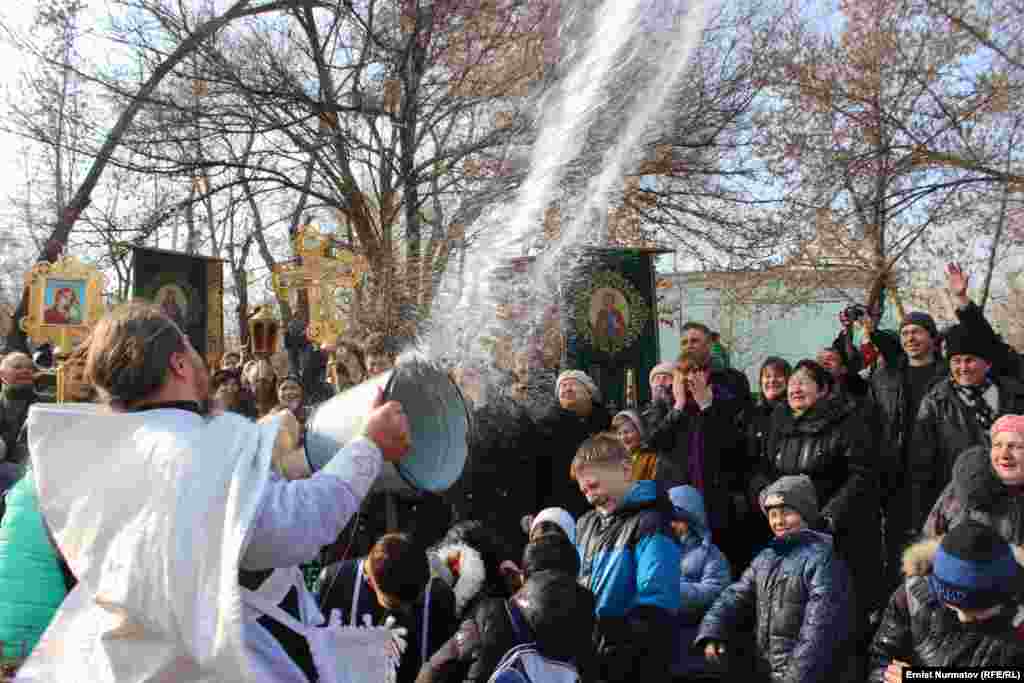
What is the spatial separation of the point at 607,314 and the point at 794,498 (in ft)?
6.48

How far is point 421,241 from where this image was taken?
5250 mm

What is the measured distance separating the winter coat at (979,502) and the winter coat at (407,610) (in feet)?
6.82

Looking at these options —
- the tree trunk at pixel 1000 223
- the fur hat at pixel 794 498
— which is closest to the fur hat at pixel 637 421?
the fur hat at pixel 794 498

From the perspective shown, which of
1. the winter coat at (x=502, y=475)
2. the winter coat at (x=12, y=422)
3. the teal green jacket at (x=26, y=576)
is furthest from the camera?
the winter coat at (x=12, y=422)

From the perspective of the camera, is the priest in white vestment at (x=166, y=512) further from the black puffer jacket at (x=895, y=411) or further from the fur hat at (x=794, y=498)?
the black puffer jacket at (x=895, y=411)

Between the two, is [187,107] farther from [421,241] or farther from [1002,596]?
[1002,596]

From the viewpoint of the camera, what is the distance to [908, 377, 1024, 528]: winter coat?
5422 millimetres

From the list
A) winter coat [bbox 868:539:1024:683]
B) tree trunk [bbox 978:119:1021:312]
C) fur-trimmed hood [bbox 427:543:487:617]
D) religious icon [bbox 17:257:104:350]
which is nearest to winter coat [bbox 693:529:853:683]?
winter coat [bbox 868:539:1024:683]

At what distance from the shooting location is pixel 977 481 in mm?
4500

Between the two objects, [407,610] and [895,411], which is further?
[895,411]

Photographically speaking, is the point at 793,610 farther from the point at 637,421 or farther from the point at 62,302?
the point at 62,302

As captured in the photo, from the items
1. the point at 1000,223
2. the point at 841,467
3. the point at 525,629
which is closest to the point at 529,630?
the point at 525,629

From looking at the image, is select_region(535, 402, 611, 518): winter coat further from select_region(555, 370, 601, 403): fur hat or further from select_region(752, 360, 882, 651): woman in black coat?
select_region(752, 360, 882, 651): woman in black coat

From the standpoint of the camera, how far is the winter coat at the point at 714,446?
20.2ft
